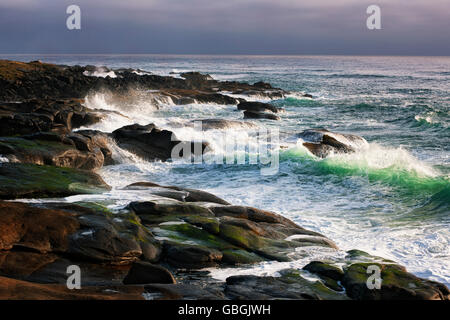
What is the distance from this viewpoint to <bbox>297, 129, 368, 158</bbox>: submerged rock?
63.2 feet

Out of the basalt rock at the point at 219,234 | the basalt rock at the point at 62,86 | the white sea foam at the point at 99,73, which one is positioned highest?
the white sea foam at the point at 99,73

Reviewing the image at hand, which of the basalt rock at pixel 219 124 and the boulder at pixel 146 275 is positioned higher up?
the basalt rock at pixel 219 124

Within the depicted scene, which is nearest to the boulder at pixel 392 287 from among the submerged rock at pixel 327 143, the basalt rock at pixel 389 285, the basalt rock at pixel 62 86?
the basalt rock at pixel 389 285

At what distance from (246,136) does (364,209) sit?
33.9 feet

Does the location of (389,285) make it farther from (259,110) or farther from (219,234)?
(259,110)

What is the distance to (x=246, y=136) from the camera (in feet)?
74.1

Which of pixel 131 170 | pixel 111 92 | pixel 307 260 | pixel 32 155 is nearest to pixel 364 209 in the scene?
pixel 307 260

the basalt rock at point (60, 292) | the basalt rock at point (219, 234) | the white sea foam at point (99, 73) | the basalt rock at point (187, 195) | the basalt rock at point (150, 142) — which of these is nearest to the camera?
the basalt rock at point (60, 292)

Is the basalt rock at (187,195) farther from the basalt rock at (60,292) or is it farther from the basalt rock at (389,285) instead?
the basalt rock at (60,292)

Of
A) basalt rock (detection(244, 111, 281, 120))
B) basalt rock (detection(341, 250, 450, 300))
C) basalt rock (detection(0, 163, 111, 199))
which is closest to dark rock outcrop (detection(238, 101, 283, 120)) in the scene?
basalt rock (detection(244, 111, 281, 120))

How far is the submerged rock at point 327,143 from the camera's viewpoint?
19266 millimetres

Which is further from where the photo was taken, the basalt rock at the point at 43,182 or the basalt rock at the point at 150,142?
the basalt rock at the point at 150,142
